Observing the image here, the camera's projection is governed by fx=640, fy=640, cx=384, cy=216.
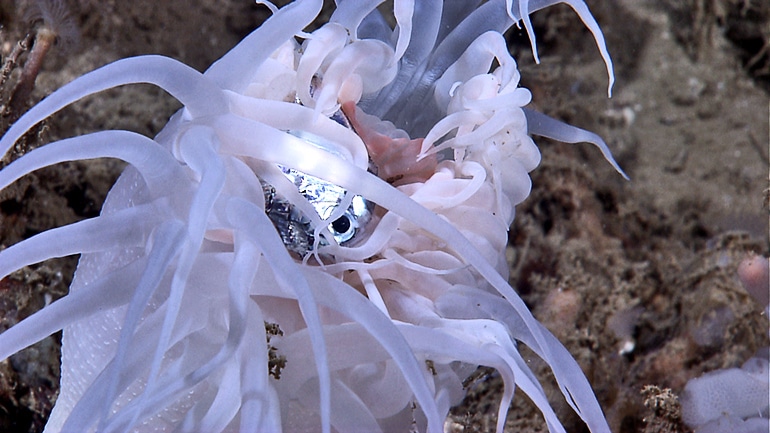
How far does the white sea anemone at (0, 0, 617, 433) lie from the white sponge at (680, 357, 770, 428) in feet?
3.08

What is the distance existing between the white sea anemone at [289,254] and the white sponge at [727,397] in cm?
94

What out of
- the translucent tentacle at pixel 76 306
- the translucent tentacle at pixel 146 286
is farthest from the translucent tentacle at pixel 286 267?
the translucent tentacle at pixel 76 306

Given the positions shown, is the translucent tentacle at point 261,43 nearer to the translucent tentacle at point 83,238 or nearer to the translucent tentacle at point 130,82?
the translucent tentacle at point 130,82

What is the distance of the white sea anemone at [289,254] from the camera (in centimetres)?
115

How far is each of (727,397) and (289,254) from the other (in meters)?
1.69

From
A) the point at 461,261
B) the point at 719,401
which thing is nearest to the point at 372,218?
the point at 461,261

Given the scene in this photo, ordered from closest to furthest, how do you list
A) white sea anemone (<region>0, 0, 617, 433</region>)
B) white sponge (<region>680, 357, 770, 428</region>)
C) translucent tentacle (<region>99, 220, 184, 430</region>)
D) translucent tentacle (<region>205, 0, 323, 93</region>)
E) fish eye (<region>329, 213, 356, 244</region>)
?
translucent tentacle (<region>99, 220, 184, 430</region>)
white sea anemone (<region>0, 0, 617, 433</region>)
translucent tentacle (<region>205, 0, 323, 93</region>)
fish eye (<region>329, 213, 356, 244</region>)
white sponge (<region>680, 357, 770, 428</region>)

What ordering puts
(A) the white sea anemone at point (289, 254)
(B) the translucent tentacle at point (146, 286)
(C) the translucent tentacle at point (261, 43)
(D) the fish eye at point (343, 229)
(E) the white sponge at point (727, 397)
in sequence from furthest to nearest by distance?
(E) the white sponge at point (727, 397), (D) the fish eye at point (343, 229), (C) the translucent tentacle at point (261, 43), (A) the white sea anemone at point (289, 254), (B) the translucent tentacle at point (146, 286)

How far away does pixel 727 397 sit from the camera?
2.15 metres

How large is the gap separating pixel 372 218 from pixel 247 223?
474 millimetres

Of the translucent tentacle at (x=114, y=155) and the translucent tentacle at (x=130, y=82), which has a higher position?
the translucent tentacle at (x=130, y=82)

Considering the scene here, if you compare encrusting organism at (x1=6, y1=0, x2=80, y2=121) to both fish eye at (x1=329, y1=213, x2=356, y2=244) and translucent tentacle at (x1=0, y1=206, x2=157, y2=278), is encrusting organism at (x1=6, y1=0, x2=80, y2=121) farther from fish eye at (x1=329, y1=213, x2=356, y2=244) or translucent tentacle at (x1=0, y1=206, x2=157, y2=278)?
fish eye at (x1=329, y1=213, x2=356, y2=244)

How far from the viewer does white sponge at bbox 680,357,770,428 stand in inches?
83.4

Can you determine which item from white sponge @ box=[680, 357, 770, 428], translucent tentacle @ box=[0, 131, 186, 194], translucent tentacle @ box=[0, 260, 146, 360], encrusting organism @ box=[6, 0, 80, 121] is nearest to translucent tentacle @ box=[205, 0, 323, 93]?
translucent tentacle @ box=[0, 131, 186, 194]
